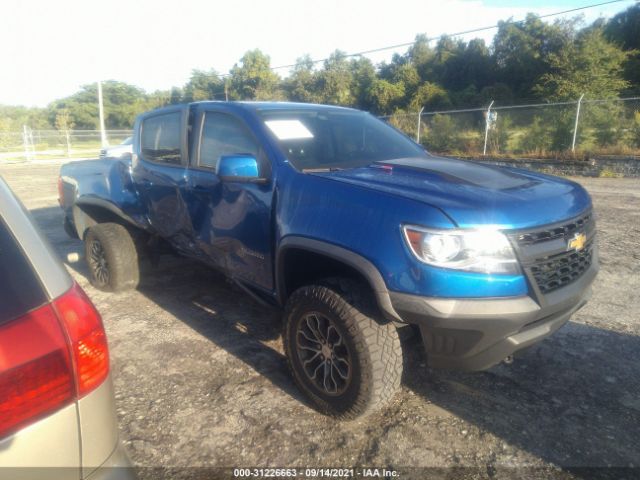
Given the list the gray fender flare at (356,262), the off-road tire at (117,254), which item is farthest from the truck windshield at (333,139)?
the off-road tire at (117,254)

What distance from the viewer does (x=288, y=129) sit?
3.18 m

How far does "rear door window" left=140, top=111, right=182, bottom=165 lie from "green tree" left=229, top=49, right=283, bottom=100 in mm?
43090

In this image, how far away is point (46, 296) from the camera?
132cm

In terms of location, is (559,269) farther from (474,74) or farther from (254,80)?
(254,80)

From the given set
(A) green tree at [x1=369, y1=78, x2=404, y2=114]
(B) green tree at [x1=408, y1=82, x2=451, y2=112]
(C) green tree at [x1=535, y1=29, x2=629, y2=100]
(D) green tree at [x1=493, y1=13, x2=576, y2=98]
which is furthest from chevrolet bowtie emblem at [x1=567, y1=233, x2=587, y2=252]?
(A) green tree at [x1=369, y1=78, x2=404, y2=114]

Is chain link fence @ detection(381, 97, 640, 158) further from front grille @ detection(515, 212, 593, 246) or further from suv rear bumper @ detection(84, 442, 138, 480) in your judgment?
suv rear bumper @ detection(84, 442, 138, 480)

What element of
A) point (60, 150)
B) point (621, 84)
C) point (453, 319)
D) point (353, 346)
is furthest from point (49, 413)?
point (60, 150)

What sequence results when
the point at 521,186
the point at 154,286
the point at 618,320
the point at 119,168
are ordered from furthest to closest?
the point at 154,286
the point at 119,168
the point at 618,320
the point at 521,186

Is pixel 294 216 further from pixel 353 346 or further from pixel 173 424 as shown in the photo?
pixel 173 424

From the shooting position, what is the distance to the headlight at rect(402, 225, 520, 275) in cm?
208

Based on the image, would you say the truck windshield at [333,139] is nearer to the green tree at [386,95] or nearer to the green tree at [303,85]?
the green tree at [386,95]

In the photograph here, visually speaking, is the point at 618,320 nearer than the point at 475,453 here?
No

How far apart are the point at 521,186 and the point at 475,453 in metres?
1.45

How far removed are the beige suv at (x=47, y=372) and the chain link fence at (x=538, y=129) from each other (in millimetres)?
16983
